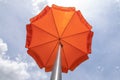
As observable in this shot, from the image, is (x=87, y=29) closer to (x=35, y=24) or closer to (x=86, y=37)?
(x=86, y=37)

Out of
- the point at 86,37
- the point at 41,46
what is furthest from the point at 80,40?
the point at 41,46

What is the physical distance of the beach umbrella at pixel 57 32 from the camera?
980cm

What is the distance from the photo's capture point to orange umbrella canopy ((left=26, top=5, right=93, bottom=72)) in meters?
9.80

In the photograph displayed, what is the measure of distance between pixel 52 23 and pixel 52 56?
1.65m

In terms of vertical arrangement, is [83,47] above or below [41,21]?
below

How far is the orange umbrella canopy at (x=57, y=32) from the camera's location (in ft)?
32.1

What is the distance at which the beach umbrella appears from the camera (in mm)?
9797

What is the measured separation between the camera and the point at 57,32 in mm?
9680

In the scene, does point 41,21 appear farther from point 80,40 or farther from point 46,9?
point 80,40

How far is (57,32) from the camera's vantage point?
968cm

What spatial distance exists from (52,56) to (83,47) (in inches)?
62.5

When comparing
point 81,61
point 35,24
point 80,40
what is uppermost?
point 35,24

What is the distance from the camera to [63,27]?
9.71 m

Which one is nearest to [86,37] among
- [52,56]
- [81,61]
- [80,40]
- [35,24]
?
[80,40]
